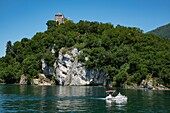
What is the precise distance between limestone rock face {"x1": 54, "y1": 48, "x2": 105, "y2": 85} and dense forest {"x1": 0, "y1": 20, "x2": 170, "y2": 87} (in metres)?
3.02

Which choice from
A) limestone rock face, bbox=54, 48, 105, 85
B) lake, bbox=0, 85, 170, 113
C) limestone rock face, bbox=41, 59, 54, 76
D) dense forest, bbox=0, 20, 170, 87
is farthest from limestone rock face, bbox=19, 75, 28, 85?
lake, bbox=0, 85, 170, 113

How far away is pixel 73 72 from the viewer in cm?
14438

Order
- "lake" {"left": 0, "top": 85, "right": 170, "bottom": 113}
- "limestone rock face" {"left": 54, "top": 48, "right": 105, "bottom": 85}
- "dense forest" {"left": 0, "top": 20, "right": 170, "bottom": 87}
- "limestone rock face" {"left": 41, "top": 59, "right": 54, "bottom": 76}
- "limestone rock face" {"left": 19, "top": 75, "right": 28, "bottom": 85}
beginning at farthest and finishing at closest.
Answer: "limestone rock face" {"left": 19, "top": 75, "right": 28, "bottom": 85} → "limestone rock face" {"left": 41, "top": 59, "right": 54, "bottom": 76} → "limestone rock face" {"left": 54, "top": 48, "right": 105, "bottom": 85} → "dense forest" {"left": 0, "top": 20, "right": 170, "bottom": 87} → "lake" {"left": 0, "top": 85, "right": 170, "bottom": 113}

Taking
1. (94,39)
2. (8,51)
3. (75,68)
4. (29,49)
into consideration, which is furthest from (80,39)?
(8,51)

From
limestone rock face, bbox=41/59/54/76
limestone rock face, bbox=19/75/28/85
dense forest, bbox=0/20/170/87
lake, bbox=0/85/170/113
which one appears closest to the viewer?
lake, bbox=0/85/170/113

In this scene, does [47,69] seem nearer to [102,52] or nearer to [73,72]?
[73,72]

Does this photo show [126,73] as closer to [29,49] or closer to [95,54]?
[95,54]

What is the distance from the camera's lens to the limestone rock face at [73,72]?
5512 inches

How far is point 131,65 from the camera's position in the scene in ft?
435

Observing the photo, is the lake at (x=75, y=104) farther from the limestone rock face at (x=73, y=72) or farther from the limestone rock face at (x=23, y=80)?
the limestone rock face at (x=23, y=80)

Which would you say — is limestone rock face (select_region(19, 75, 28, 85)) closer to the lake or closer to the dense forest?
the dense forest

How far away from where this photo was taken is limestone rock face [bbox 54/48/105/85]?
14000 centimetres

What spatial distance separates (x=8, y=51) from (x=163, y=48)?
93349 millimetres

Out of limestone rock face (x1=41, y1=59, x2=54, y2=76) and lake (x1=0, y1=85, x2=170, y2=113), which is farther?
limestone rock face (x1=41, y1=59, x2=54, y2=76)
